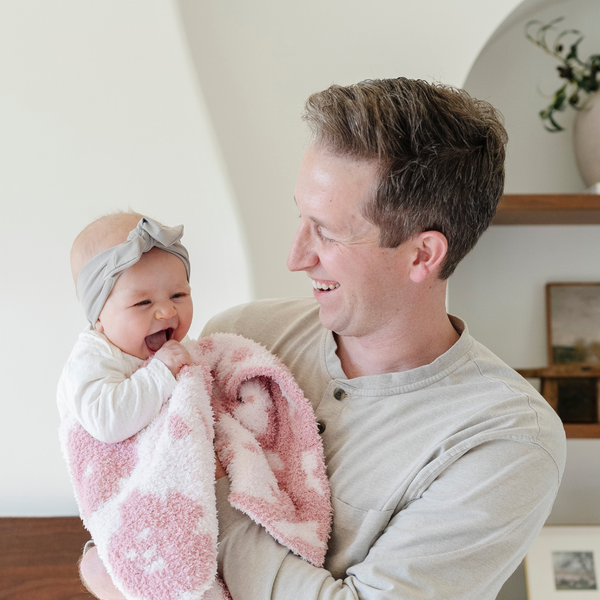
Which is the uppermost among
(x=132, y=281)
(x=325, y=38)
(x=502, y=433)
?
(x=325, y=38)

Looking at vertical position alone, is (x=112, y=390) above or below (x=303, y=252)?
below

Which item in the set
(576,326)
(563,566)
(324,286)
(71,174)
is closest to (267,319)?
(324,286)

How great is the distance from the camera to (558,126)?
2.04 meters

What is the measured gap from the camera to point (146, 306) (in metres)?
1.19

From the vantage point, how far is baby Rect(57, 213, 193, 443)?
1.08m

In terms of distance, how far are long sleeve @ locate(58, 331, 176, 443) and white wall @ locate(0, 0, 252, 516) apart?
80 centimetres

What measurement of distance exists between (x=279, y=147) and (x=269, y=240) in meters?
0.31

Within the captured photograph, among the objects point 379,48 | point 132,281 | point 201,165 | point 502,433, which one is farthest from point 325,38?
point 502,433

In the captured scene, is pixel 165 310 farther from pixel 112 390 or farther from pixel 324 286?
pixel 324 286

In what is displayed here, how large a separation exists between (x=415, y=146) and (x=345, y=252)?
23cm

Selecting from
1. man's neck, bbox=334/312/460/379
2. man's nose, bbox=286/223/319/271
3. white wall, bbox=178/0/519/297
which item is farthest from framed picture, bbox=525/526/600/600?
man's nose, bbox=286/223/319/271

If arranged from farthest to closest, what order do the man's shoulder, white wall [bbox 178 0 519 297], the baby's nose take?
white wall [bbox 178 0 519 297] → the man's shoulder → the baby's nose

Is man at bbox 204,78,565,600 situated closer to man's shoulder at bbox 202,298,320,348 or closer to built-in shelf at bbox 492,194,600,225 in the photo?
man's shoulder at bbox 202,298,320,348

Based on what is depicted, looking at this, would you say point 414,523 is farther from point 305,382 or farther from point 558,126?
point 558,126
